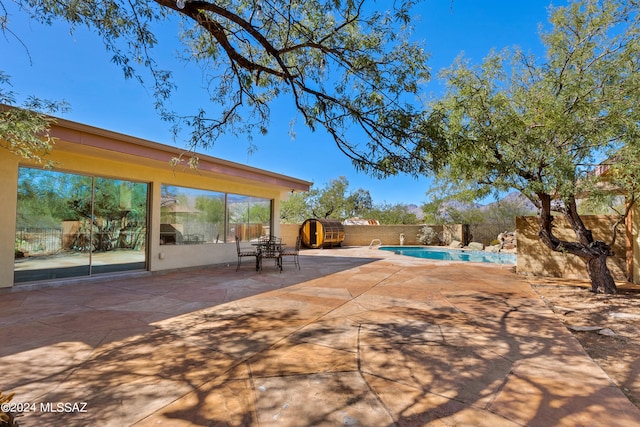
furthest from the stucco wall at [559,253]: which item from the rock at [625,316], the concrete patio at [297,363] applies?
the rock at [625,316]

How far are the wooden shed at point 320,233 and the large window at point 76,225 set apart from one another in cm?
956

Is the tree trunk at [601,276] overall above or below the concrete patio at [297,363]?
above

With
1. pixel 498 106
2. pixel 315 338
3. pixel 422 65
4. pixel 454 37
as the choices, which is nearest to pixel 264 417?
pixel 315 338

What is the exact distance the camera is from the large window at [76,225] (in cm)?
627

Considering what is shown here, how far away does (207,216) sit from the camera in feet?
30.4

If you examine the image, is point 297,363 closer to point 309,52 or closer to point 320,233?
point 309,52

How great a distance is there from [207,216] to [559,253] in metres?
9.33

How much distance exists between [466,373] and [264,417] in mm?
1695

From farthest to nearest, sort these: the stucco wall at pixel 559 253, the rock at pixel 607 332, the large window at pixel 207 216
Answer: the large window at pixel 207 216
the stucco wall at pixel 559 253
the rock at pixel 607 332

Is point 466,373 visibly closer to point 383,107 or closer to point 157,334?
point 383,107

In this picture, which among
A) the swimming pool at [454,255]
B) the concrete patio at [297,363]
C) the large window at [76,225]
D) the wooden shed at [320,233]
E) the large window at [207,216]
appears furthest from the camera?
the wooden shed at [320,233]

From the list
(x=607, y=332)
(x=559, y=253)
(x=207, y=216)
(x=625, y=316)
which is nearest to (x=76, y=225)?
(x=207, y=216)

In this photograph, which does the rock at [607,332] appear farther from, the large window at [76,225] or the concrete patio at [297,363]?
the large window at [76,225]

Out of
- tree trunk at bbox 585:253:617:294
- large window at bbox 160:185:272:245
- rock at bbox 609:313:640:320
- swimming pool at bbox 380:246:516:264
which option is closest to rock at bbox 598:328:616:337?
rock at bbox 609:313:640:320
